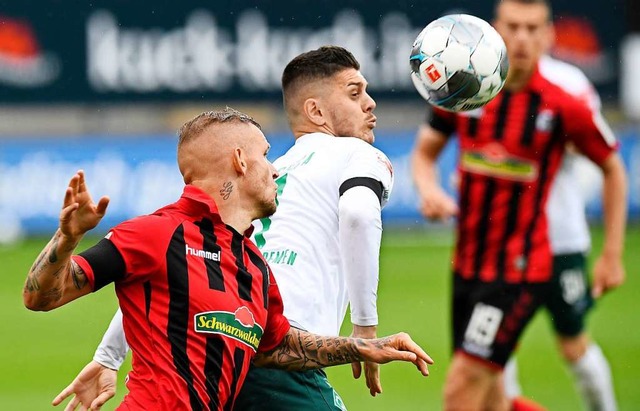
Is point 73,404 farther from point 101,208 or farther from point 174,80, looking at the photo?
point 174,80

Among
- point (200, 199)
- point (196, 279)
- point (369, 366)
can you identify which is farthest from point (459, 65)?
point (196, 279)

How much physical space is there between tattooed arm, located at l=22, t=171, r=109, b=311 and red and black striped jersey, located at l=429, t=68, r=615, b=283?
13.8 feet

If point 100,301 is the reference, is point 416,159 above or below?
above

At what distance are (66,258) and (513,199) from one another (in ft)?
14.5

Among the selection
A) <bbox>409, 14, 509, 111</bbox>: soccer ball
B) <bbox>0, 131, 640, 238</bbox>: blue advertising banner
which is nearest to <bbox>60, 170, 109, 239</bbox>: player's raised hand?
<bbox>409, 14, 509, 111</bbox>: soccer ball

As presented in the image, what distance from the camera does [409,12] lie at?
1897 cm

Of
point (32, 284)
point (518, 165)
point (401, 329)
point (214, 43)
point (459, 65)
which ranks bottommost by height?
point (401, 329)

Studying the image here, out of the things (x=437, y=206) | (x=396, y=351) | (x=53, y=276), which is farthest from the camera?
(x=437, y=206)

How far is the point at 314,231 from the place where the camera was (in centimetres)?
511

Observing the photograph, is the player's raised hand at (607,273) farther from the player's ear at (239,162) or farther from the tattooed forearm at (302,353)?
the player's ear at (239,162)

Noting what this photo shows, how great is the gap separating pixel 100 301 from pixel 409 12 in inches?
291

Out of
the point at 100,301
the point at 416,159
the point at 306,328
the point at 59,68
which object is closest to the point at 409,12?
the point at 59,68

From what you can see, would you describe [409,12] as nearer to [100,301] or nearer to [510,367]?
[100,301]

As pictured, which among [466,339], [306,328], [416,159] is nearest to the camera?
[306,328]
